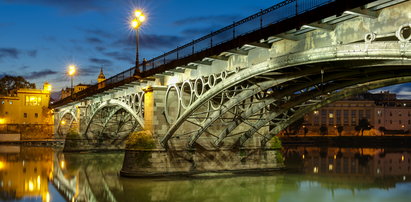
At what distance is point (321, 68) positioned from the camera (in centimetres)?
1684

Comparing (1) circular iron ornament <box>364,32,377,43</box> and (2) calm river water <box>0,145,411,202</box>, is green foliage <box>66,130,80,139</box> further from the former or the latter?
(1) circular iron ornament <box>364,32,377,43</box>

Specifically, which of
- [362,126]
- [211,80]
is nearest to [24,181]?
[211,80]

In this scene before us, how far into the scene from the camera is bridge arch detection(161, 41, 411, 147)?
12523 mm

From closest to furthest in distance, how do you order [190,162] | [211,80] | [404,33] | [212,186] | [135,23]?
[404,33] < [211,80] < [212,186] < [190,162] < [135,23]

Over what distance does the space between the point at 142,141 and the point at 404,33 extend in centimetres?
1744

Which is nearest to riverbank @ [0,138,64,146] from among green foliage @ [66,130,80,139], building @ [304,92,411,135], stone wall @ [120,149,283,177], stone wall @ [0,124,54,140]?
stone wall @ [0,124,54,140]

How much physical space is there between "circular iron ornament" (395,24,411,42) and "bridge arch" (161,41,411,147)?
14 cm

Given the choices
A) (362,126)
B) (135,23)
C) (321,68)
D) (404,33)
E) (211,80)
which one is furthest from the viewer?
(362,126)

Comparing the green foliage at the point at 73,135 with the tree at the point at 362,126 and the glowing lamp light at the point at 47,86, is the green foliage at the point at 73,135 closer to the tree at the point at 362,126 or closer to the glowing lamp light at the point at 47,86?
the glowing lamp light at the point at 47,86

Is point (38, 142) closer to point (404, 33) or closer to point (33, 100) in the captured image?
point (33, 100)

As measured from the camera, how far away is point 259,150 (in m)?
28.9

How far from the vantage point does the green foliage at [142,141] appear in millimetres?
26016

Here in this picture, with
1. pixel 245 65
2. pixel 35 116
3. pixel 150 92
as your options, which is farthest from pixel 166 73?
pixel 35 116

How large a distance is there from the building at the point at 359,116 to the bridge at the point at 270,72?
90895 mm
